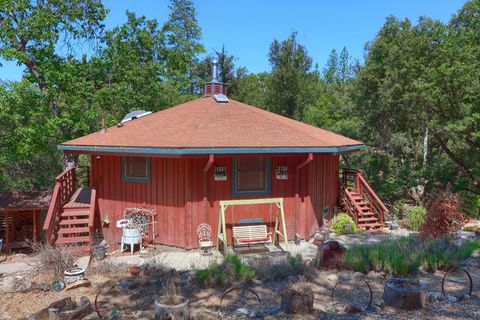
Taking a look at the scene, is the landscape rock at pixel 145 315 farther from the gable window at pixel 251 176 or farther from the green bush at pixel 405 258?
the gable window at pixel 251 176

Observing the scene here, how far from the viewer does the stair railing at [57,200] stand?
8714 mm

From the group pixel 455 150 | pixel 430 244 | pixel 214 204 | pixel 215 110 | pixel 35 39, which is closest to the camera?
pixel 430 244

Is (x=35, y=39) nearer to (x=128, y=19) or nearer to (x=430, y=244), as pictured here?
(x=128, y=19)

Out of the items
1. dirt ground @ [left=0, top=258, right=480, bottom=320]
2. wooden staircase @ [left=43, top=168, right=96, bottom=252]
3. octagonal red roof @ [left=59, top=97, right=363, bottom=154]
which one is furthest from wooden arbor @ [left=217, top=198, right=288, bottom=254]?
wooden staircase @ [left=43, top=168, right=96, bottom=252]

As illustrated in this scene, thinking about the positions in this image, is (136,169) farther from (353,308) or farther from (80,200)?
(353,308)

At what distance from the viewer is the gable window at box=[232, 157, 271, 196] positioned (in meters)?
9.62

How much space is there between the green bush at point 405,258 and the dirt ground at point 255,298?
22 cm

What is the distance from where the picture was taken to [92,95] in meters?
16.3

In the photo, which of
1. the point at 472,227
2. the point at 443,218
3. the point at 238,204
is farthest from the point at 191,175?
the point at 472,227

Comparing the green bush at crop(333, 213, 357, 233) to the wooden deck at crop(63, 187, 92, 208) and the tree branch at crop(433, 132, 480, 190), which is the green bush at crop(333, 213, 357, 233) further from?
the tree branch at crop(433, 132, 480, 190)

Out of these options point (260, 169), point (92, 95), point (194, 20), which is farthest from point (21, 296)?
point (194, 20)

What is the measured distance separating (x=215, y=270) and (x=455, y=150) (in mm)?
15884

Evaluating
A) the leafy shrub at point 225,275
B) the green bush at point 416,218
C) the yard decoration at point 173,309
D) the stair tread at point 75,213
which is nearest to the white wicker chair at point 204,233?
the leafy shrub at point 225,275

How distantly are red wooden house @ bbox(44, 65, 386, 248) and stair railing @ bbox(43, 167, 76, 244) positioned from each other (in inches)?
1.0
